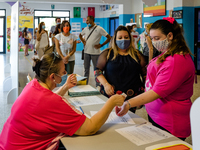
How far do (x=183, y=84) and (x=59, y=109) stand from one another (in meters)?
0.87

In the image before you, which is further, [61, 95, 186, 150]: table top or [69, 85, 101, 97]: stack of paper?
[69, 85, 101, 97]: stack of paper

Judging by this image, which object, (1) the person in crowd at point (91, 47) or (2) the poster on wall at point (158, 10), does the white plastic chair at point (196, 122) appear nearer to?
(1) the person in crowd at point (91, 47)

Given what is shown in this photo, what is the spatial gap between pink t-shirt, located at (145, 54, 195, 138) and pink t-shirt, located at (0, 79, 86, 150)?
0.64 m

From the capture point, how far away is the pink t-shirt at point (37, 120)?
4.70 ft

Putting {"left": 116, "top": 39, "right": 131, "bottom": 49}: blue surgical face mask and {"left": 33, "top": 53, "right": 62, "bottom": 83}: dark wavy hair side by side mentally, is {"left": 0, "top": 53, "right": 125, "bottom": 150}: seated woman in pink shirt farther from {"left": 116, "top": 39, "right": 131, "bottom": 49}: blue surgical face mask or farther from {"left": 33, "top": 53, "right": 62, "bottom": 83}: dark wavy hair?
{"left": 116, "top": 39, "right": 131, "bottom": 49}: blue surgical face mask

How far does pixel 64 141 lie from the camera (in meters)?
1.50

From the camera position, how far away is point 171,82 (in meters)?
1.62

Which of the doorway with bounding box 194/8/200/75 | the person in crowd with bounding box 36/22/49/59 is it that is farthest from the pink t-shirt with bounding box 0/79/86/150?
the doorway with bounding box 194/8/200/75

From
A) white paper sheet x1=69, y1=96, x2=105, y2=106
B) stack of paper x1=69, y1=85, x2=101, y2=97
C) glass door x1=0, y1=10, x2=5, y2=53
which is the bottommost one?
white paper sheet x1=69, y1=96, x2=105, y2=106

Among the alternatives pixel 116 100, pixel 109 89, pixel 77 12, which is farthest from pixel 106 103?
pixel 77 12

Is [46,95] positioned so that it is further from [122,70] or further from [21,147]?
[122,70]

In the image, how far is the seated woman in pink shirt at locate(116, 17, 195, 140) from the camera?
1624 millimetres

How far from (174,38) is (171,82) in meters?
0.34

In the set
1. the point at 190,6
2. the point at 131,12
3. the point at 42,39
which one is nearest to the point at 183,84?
the point at 42,39
